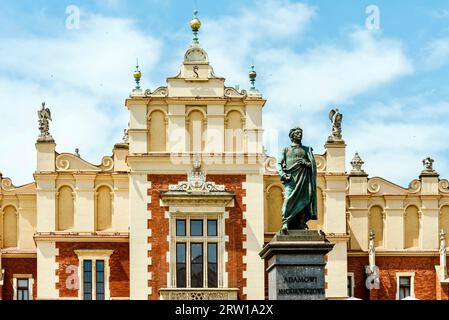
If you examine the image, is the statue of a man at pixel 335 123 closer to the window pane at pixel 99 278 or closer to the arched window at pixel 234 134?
the arched window at pixel 234 134

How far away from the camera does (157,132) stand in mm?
48094

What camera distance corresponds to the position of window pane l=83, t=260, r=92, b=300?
47.5m

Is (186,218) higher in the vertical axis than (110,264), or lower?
higher

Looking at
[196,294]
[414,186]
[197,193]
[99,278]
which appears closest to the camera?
[196,294]

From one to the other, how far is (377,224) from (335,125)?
4486 mm

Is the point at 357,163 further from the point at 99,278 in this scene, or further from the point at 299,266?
the point at 299,266

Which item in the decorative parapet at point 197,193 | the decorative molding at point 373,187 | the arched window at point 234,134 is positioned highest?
the arched window at point 234,134

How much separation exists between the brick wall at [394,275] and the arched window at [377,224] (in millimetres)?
754

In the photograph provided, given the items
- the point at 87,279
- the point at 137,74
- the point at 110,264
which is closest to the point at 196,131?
the point at 137,74

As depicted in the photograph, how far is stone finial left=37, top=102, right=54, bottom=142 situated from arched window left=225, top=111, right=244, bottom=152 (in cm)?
692

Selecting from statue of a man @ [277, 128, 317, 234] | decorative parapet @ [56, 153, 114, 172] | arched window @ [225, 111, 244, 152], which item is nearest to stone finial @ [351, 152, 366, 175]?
arched window @ [225, 111, 244, 152]

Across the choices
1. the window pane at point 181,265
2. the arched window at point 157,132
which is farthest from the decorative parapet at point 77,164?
the window pane at point 181,265

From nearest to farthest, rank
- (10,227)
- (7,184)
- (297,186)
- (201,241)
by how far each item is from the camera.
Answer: (297,186) < (201,241) < (10,227) < (7,184)

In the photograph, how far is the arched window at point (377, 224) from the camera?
4997 cm
